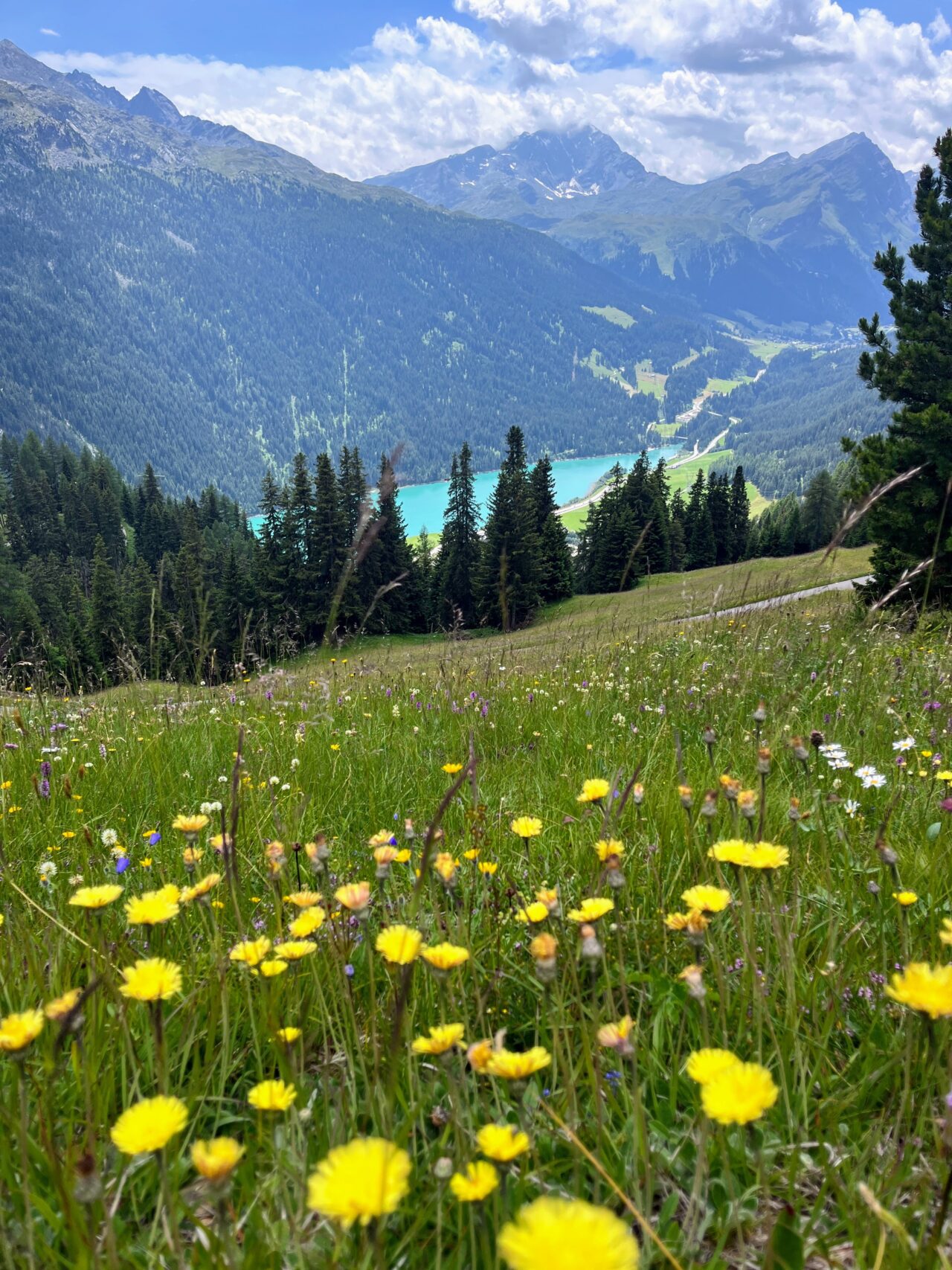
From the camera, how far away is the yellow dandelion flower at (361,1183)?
25.9 inches

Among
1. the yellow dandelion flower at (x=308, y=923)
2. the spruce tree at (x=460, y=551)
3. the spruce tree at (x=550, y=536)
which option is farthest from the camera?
the spruce tree at (x=460, y=551)

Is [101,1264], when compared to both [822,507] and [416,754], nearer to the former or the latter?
[416,754]

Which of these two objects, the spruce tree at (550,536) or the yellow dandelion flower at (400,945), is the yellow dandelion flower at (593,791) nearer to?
the yellow dandelion flower at (400,945)

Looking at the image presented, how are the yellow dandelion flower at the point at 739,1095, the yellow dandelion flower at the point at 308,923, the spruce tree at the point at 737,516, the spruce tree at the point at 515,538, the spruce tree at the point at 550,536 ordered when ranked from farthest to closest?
the spruce tree at the point at 737,516 → the spruce tree at the point at 550,536 → the spruce tree at the point at 515,538 → the yellow dandelion flower at the point at 308,923 → the yellow dandelion flower at the point at 739,1095

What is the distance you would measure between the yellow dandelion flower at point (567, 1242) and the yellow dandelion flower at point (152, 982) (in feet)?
2.17

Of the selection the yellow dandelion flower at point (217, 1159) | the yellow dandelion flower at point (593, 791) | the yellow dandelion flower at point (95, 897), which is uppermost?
the yellow dandelion flower at point (95, 897)

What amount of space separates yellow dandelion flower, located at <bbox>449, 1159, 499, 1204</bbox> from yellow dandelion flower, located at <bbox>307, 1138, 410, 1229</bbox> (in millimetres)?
122

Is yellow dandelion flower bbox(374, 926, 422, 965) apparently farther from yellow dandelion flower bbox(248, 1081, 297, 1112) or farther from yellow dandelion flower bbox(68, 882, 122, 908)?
yellow dandelion flower bbox(68, 882, 122, 908)

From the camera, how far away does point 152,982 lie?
105cm

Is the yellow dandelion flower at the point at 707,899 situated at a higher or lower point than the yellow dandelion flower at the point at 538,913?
higher

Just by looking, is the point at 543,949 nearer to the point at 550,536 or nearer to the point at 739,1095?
the point at 739,1095

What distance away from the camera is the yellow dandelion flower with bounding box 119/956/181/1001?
1029 mm

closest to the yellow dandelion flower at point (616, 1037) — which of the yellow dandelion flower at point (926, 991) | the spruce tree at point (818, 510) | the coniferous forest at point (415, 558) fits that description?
the yellow dandelion flower at point (926, 991)

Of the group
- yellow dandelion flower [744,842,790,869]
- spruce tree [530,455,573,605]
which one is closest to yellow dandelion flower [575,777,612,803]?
yellow dandelion flower [744,842,790,869]
